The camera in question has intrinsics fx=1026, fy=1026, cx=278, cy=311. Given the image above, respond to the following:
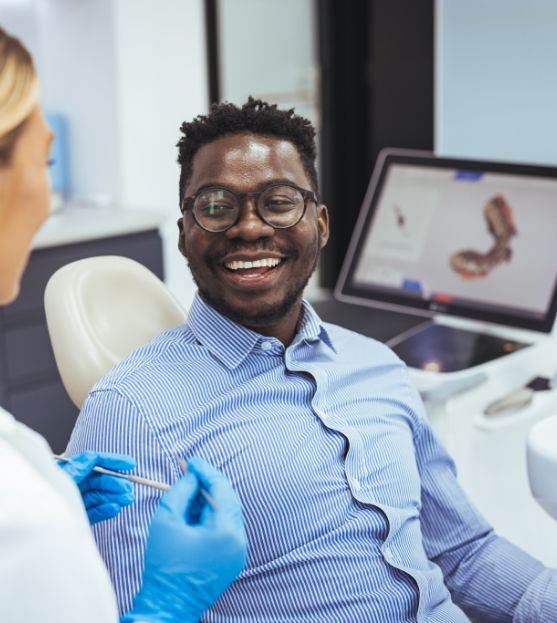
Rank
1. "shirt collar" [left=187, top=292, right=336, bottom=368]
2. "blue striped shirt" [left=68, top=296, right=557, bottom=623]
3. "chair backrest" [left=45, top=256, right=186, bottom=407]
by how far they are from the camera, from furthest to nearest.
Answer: "chair backrest" [left=45, top=256, right=186, bottom=407] < "shirt collar" [left=187, top=292, right=336, bottom=368] < "blue striped shirt" [left=68, top=296, right=557, bottom=623]

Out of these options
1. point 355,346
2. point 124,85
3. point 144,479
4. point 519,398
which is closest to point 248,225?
point 355,346

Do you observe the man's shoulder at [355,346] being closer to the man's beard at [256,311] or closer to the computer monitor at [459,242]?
the man's beard at [256,311]

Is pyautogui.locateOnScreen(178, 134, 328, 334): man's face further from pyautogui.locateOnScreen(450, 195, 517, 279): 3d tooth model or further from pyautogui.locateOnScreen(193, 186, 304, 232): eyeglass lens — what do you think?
pyautogui.locateOnScreen(450, 195, 517, 279): 3d tooth model

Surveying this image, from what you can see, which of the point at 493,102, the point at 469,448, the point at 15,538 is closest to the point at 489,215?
the point at 469,448

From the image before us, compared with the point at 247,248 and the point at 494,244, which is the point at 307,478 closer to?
the point at 247,248

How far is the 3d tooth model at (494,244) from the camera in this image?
2.13 metres

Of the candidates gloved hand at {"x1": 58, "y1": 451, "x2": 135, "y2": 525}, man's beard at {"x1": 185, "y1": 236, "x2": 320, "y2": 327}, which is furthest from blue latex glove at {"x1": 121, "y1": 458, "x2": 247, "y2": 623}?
man's beard at {"x1": 185, "y1": 236, "x2": 320, "y2": 327}

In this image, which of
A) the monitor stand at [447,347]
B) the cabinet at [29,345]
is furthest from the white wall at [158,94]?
the monitor stand at [447,347]

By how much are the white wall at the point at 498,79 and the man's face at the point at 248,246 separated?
1725 mm

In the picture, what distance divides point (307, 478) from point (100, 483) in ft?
0.90

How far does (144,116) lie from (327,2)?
1203 millimetres

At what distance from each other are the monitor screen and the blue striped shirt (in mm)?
701

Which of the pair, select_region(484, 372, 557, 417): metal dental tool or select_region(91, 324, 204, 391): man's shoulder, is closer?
select_region(91, 324, 204, 391): man's shoulder

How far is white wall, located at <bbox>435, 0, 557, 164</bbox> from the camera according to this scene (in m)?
3.02
